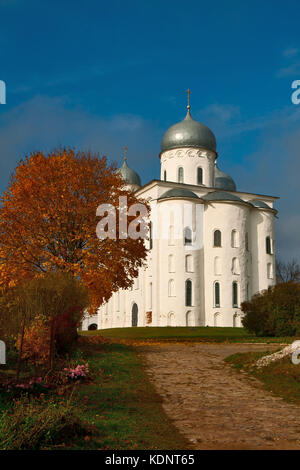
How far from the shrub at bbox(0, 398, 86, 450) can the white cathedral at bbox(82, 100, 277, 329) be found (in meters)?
31.5

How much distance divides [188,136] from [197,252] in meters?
11.6

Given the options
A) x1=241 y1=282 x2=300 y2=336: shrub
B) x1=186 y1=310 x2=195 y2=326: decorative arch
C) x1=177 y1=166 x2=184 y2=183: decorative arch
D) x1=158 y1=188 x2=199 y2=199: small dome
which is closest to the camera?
x1=241 y1=282 x2=300 y2=336: shrub

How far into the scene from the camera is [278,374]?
9.94 m

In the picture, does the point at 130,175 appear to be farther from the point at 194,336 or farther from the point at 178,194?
the point at 194,336

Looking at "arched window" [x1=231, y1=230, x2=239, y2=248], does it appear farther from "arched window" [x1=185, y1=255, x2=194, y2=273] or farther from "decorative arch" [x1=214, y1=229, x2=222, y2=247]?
"arched window" [x1=185, y1=255, x2=194, y2=273]

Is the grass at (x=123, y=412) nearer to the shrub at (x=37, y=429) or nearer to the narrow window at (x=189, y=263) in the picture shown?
the shrub at (x=37, y=429)

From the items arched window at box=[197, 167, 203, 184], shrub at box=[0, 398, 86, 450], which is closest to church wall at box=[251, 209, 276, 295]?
arched window at box=[197, 167, 203, 184]

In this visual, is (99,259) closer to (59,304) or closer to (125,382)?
(59,304)

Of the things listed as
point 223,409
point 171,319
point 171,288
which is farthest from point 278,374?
point 171,288

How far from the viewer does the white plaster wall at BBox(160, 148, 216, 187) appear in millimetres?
43938

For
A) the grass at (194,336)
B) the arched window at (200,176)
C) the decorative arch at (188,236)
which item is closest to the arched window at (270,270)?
the decorative arch at (188,236)

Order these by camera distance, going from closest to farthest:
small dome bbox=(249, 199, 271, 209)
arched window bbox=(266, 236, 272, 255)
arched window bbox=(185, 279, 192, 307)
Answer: arched window bbox=(185, 279, 192, 307) < arched window bbox=(266, 236, 272, 255) < small dome bbox=(249, 199, 271, 209)

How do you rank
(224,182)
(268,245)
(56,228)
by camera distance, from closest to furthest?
(56,228) < (268,245) < (224,182)
